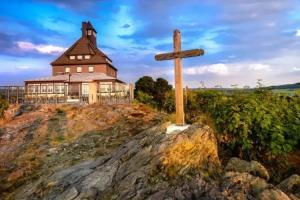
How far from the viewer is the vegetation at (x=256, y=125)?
33.9ft

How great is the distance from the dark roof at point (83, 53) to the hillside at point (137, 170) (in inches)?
1719

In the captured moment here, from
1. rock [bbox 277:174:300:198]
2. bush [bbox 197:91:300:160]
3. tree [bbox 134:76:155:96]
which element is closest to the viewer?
rock [bbox 277:174:300:198]

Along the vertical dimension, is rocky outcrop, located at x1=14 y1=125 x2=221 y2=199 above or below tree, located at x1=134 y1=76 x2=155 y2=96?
below

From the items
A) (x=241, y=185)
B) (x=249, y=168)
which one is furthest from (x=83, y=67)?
(x=241, y=185)

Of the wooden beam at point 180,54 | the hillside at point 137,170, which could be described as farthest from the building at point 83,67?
the wooden beam at point 180,54

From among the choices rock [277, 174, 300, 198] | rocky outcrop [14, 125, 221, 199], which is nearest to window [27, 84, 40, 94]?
rocky outcrop [14, 125, 221, 199]

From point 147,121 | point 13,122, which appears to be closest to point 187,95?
point 147,121

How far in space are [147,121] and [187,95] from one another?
2.97 metres

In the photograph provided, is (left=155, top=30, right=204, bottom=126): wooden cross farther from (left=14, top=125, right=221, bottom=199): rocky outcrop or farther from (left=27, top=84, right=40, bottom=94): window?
(left=27, top=84, right=40, bottom=94): window

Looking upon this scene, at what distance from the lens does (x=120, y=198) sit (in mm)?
8188

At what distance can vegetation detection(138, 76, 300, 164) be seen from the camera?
10.3 meters

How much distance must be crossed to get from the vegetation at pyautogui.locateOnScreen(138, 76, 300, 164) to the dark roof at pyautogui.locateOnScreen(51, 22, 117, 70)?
48.9 metres

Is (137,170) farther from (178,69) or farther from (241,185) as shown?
(178,69)

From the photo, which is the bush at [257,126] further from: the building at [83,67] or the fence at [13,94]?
the building at [83,67]
